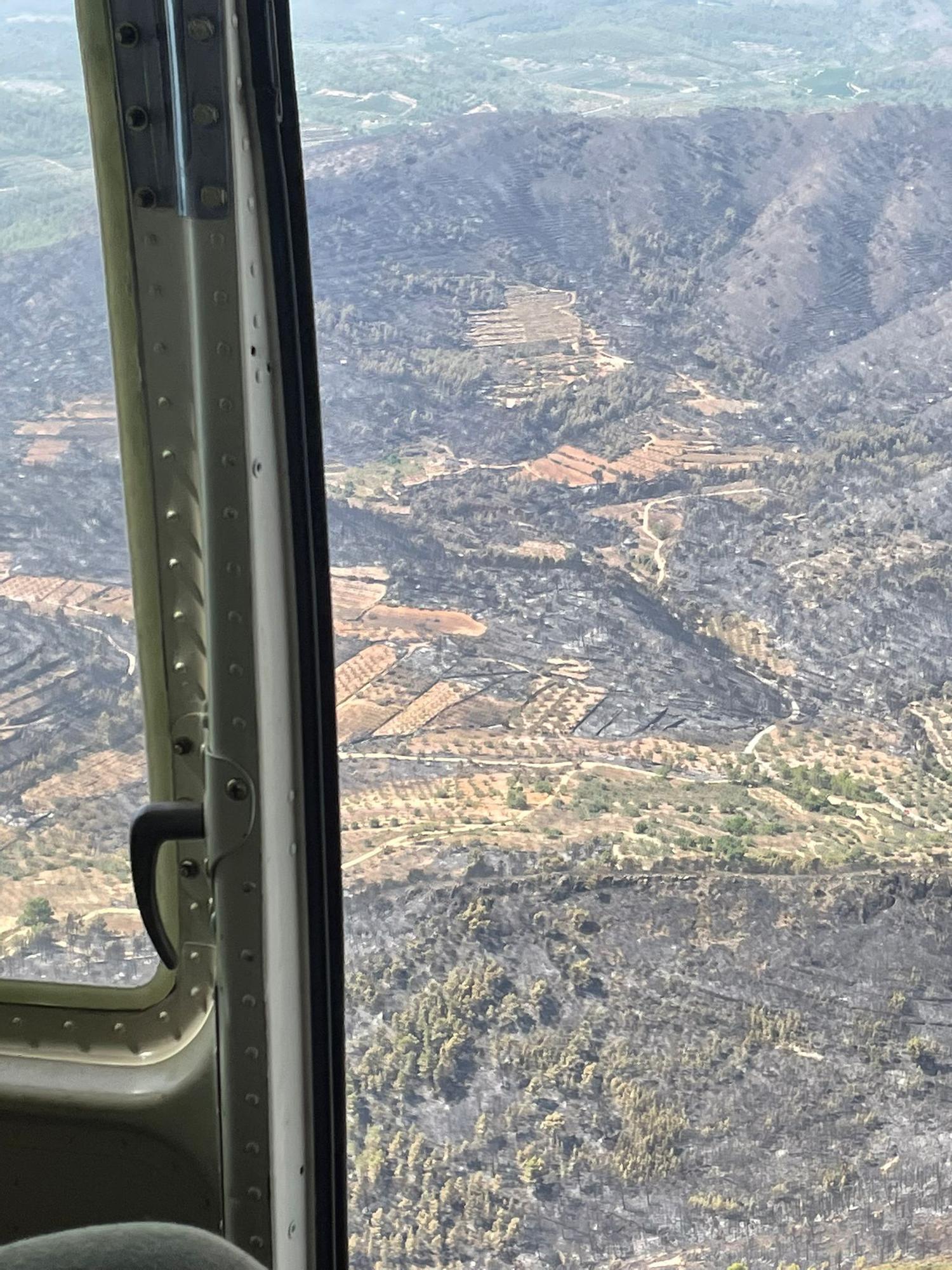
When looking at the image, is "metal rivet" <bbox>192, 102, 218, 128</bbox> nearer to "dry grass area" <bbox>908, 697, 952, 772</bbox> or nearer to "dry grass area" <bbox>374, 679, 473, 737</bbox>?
"dry grass area" <bbox>374, 679, 473, 737</bbox>

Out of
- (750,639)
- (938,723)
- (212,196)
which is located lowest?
(938,723)

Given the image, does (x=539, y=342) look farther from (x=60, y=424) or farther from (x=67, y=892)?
(x=67, y=892)

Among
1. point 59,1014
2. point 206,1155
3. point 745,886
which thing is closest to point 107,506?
point 59,1014

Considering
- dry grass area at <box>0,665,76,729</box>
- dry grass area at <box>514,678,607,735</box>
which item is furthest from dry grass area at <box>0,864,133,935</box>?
dry grass area at <box>514,678,607,735</box>

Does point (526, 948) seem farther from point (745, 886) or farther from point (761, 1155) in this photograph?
point (761, 1155)

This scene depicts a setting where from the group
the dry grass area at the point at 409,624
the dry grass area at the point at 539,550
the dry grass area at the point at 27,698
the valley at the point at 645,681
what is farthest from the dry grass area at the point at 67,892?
the dry grass area at the point at 539,550

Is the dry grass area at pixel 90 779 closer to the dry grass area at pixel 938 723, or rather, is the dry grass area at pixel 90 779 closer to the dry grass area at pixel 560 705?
the dry grass area at pixel 560 705

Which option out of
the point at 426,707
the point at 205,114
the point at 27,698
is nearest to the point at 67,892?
the point at 27,698
